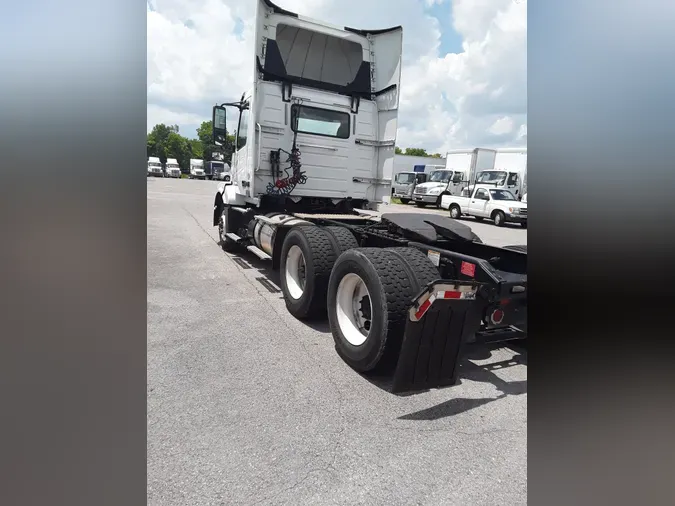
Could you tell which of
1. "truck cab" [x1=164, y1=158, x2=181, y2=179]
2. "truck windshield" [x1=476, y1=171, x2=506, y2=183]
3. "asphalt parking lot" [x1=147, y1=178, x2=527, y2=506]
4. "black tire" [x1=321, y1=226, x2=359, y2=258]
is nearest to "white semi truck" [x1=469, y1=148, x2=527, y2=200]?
"truck windshield" [x1=476, y1=171, x2=506, y2=183]

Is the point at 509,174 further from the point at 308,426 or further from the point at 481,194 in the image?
the point at 308,426

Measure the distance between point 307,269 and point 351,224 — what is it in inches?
63.4

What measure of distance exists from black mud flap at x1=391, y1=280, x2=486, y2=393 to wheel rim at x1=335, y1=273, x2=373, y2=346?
76 centimetres

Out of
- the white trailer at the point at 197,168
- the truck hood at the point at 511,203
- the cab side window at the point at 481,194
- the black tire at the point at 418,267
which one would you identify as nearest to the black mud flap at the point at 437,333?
the black tire at the point at 418,267

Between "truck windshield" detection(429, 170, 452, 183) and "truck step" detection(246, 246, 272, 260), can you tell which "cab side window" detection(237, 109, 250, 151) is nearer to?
"truck step" detection(246, 246, 272, 260)

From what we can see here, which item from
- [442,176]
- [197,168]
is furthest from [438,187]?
[197,168]

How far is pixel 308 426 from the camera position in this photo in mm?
2795

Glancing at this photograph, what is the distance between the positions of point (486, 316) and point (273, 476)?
6.36 ft

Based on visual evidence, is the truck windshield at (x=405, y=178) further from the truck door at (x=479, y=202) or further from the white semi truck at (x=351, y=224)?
the white semi truck at (x=351, y=224)

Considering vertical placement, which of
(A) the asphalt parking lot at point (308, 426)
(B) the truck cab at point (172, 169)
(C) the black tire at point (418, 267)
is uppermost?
(B) the truck cab at point (172, 169)

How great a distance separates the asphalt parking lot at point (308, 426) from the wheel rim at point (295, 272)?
0.53 m

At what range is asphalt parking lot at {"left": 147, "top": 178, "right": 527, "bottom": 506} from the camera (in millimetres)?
2250

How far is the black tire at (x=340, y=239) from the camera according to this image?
476cm
